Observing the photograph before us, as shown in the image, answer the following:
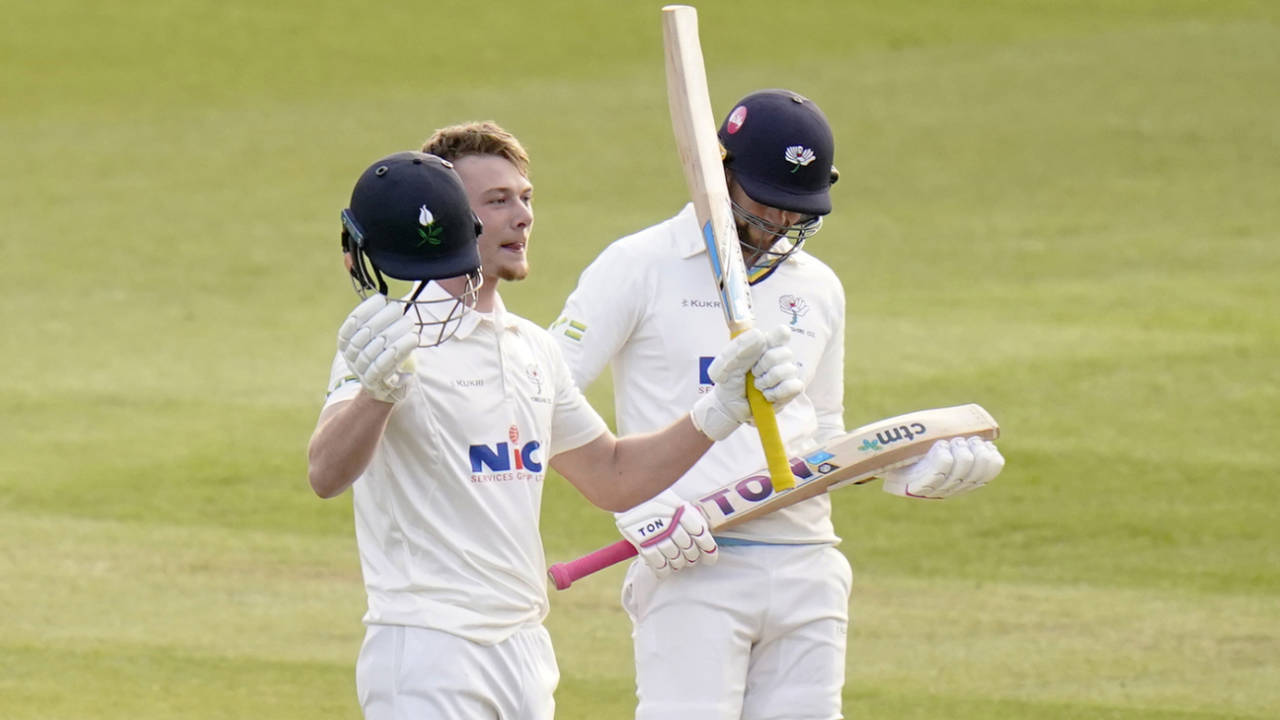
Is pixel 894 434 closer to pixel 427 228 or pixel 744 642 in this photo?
pixel 744 642

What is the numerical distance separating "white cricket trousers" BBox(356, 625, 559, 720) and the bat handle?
64 cm

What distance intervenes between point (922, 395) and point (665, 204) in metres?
7.49

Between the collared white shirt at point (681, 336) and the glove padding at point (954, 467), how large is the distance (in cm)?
25

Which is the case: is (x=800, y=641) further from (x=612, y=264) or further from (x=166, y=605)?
(x=166, y=605)

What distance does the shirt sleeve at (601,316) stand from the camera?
15.5ft

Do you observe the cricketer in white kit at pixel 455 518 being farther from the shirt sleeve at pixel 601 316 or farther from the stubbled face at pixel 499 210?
the shirt sleeve at pixel 601 316

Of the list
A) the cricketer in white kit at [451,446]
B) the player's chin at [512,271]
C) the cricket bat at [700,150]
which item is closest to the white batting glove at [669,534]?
the cricketer in white kit at [451,446]

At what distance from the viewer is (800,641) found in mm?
4652

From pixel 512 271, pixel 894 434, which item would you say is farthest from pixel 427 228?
pixel 894 434

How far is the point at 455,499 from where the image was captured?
3.86 metres

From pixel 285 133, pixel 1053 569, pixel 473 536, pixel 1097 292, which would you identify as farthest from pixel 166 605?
pixel 285 133

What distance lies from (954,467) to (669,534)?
0.72 metres

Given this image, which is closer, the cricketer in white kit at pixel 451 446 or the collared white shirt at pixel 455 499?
the cricketer in white kit at pixel 451 446

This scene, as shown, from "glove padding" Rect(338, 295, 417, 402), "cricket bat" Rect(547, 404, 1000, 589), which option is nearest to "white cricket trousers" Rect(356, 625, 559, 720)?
"glove padding" Rect(338, 295, 417, 402)
